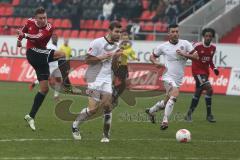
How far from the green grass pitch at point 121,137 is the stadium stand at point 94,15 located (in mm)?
13410

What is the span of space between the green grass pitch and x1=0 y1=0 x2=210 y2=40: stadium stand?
13.4 m

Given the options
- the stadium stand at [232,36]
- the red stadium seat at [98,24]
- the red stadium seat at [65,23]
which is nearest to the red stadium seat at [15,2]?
the red stadium seat at [65,23]

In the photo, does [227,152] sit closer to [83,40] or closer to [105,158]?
[105,158]

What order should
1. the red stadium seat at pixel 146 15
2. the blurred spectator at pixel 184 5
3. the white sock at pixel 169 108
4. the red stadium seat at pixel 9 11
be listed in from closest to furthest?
the white sock at pixel 169 108, the blurred spectator at pixel 184 5, the red stadium seat at pixel 146 15, the red stadium seat at pixel 9 11

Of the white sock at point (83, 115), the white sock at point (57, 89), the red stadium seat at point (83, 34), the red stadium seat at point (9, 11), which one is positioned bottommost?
the white sock at point (57, 89)

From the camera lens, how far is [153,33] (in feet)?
107

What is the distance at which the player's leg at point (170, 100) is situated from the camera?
15.0m

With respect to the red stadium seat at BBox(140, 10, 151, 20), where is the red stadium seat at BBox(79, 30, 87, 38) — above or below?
below

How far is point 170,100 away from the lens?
15477 millimetres

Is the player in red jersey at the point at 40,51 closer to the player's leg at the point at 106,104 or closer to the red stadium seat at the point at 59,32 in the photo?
the player's leg at the point at 106,104

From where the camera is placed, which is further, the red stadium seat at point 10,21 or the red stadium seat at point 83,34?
the red stadium seat at point 10,21

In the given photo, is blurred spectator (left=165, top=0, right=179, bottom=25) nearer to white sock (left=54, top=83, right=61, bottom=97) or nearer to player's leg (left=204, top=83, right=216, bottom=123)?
white sock (left=54, top=83, right=61, bottom=97)

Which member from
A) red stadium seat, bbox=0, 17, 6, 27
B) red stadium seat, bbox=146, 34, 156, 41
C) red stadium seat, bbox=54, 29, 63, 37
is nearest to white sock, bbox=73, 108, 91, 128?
red stadium seat, bbox=146, 34, 156, 41

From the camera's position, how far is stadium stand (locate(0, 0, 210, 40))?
3406 centimetres
